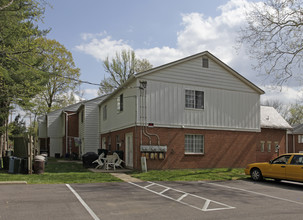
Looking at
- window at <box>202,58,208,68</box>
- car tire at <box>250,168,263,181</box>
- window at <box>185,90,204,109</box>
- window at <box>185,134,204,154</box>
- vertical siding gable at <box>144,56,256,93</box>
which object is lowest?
car tire at <box>250,168,263,181</box>

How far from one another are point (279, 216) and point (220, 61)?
526 inches

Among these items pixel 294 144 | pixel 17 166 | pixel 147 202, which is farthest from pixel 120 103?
pixel 294 144

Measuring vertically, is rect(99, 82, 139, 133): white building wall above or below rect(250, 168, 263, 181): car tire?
above

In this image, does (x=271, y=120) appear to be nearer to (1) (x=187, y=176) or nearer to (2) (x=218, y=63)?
(2) (x=218, y=63)

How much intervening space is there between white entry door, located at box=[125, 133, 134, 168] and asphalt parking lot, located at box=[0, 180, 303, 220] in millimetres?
5564

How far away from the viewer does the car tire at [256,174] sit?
1454 centimetres

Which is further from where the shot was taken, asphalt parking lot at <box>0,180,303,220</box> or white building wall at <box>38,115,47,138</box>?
white building wall at <box>38,115,47,138</box>

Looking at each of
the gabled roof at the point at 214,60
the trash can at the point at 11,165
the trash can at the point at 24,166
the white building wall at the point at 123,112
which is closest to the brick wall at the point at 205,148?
the white building wall at the point at 123,112

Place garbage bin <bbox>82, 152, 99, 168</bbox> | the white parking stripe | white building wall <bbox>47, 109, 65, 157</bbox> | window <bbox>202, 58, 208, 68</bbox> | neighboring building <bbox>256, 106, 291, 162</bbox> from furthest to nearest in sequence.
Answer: white building wall <bbox>47, 109, 65, 157</bbox>, neighboring building <bbox>256, 106, 291, 162</bbox>, window <bbox>202, 58, 208, 68</bbox>, garbage bin <bbox>82, 152, 99, 168</bbox>, the white parking stripe

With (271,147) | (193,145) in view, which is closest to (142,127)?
(193,145)

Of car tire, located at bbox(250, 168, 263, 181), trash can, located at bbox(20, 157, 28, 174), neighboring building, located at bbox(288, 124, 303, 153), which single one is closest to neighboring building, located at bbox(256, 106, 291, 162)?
neighboring building, located at bbox(288, 124, 303, 153)

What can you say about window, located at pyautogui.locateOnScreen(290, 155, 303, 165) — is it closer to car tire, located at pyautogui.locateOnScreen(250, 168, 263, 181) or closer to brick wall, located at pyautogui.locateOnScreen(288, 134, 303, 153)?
car tire, located at pyautogui.locateOnScreen(250, 168, 263, 181)

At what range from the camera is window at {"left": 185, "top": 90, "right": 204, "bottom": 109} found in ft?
61.3

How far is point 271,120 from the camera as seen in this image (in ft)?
98.1
